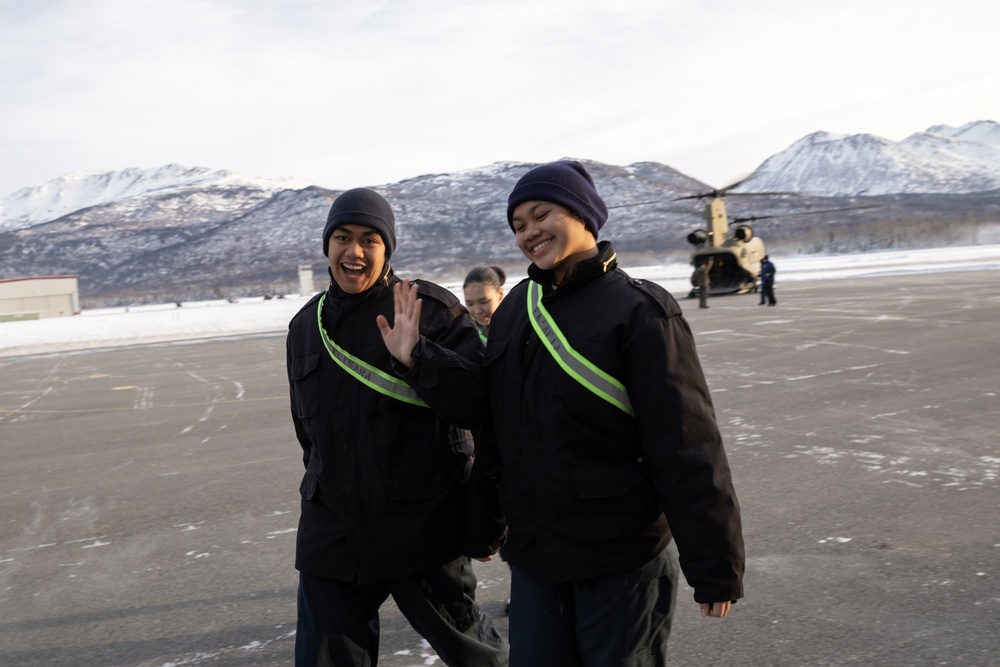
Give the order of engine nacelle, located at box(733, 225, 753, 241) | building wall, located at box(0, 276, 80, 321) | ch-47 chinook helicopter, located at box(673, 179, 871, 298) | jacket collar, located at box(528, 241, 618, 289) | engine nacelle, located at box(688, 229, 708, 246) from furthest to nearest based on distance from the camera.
A: building wall, located at box(0, 276, 80, 321), engine nacelle, located at box(688, 229, 708, 246), engine nacelle, located at box(733, 225, 753, 241), ch-47 chinook helicopter, located at box(673, 179, 871, 298), jacket collar, located at box(528, 241, 618, 289)

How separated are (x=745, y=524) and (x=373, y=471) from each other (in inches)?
134

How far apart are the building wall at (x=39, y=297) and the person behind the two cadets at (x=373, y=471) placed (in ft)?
267

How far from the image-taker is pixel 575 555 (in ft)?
7.95

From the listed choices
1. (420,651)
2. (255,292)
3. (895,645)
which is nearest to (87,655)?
(420,651)

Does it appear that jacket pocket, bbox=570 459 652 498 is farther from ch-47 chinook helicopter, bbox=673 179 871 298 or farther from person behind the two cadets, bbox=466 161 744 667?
ch-47 chinook helicopter, bbox=673 179 871 298

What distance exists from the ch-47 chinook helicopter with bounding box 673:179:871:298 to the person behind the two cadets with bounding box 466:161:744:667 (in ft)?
102

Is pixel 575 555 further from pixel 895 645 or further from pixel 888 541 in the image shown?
pixel 888 541

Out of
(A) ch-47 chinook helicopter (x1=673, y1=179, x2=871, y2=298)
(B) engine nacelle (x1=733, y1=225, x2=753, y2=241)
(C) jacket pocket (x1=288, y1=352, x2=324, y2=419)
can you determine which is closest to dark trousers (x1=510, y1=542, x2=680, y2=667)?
(C) jacket pocket (x1=288, y1=352, x2=324, y2=419)

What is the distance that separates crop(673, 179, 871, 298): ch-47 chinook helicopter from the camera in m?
33.6

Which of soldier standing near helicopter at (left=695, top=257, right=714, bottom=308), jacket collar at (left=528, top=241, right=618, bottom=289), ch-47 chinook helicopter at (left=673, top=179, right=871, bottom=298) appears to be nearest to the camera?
jacket collar at (left=528, top=241, right=618, bottom=289)

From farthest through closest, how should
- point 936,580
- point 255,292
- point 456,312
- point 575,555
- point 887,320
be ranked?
point 255,292 < point 887,320 < point 936,580 < point 456,312 < point 575,555

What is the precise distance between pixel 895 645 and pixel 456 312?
8.13 ft

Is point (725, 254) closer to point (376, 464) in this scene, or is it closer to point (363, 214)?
point (363, 214)

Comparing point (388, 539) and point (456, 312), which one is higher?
point (456, 312)
